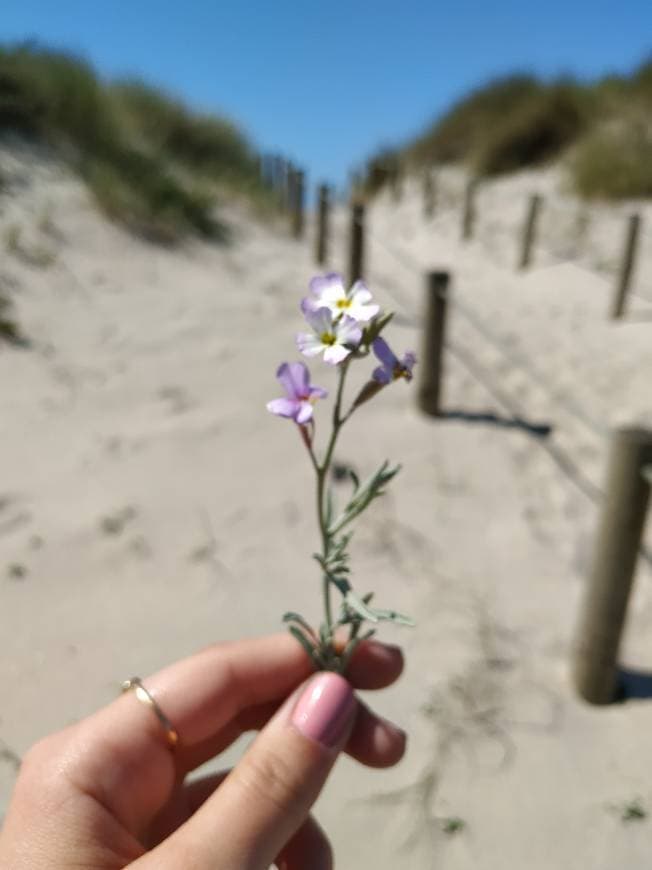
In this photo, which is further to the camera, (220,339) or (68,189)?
(68,189)

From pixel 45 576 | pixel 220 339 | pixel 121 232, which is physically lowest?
pixel 45 576

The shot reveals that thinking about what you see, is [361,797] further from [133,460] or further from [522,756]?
[133,460]

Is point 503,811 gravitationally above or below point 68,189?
below

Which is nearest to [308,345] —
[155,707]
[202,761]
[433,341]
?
[155,707]

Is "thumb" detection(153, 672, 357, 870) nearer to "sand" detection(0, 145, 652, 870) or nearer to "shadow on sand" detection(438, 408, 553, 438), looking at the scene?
"sand" detection(0, 145, 652, 870)

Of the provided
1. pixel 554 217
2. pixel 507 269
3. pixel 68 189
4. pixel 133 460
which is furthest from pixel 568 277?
pixel 133 460

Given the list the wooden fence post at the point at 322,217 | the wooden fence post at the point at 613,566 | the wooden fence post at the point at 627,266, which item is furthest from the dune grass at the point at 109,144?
the wooden fence post at the point at 613,566

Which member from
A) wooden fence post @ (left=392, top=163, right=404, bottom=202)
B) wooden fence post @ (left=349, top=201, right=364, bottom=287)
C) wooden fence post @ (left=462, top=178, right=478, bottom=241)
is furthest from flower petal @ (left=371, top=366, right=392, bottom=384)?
wooden fence post @ (left=392, top=163, right=404, bottom=202)
